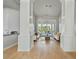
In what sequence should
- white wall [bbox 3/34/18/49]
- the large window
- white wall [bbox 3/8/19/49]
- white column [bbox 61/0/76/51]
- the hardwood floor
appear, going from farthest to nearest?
the large window < white wall [bbox 3/8/19/49] < white wall [bbox 3/34/18/49] < white column [bbox 61/0/76/51] < the hardwood floor

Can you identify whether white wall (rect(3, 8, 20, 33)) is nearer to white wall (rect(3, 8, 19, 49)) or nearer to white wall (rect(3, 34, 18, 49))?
white wall (rect(3, 8, 19, 49))

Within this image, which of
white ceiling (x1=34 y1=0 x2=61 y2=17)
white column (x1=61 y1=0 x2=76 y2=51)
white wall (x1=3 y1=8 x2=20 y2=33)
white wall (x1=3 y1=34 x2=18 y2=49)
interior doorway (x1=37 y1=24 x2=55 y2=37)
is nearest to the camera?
white column (x1=61 y1=0 x2=76 y2=51)

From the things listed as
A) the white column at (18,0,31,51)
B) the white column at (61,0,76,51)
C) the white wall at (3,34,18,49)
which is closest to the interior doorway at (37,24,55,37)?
the white wall at (3,34,18,49)

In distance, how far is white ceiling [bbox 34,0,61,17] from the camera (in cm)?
1405

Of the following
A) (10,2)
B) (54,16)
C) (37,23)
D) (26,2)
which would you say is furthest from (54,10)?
(26,2)

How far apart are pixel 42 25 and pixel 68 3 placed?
35.1ft

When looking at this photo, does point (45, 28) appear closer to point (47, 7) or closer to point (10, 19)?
point (47, 7)

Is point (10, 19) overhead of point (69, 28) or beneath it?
overhead

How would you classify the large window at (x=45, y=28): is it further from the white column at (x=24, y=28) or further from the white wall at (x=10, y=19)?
the white column at (x=24, y=28)

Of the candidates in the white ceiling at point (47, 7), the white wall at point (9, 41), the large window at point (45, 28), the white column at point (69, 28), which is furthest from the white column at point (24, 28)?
the large window at point (45, 28)

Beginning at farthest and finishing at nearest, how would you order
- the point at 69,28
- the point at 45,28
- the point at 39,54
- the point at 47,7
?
the point at 45,28 < the point at 47,7 < the point at 69,28 < the point at 39,54

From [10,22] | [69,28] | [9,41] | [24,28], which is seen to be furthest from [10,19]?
[69,28]

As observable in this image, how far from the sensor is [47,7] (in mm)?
14680

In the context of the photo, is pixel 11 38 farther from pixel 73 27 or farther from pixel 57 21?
pixel 57 21
